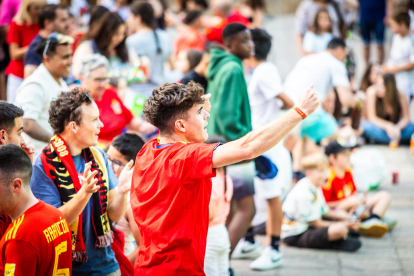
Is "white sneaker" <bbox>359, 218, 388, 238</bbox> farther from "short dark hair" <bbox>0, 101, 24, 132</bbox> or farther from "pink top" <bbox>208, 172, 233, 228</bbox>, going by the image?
"short dark hair" <bbox>0, 101, 24, 132</bbox>

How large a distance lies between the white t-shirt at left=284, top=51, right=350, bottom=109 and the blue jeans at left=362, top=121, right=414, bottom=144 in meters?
2.82

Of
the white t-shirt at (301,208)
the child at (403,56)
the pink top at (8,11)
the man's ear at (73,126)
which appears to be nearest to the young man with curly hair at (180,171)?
the man's ear at (73,126)

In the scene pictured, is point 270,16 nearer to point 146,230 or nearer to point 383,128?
point 383,128

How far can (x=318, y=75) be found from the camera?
6.42 meters

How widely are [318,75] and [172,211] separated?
4443mm

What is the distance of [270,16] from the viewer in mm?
13500

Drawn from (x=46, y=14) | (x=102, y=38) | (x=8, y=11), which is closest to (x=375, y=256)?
(x=102, y=38)

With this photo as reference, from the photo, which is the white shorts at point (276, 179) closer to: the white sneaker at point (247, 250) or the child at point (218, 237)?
the white sneaker at point (247, 250)

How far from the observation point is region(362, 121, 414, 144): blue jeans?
8992 mm

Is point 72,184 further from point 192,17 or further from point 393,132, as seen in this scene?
point 393,132

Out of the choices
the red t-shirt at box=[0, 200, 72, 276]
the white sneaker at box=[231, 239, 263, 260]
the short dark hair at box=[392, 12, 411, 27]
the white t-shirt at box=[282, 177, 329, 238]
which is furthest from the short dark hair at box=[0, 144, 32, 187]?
the short dark hair at box=[392, 12, 411, 27]

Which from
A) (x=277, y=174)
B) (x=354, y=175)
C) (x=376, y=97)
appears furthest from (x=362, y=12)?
(x=277, y=174)

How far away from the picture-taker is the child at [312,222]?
5141 millimetres

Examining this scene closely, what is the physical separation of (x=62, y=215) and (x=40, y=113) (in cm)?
170
